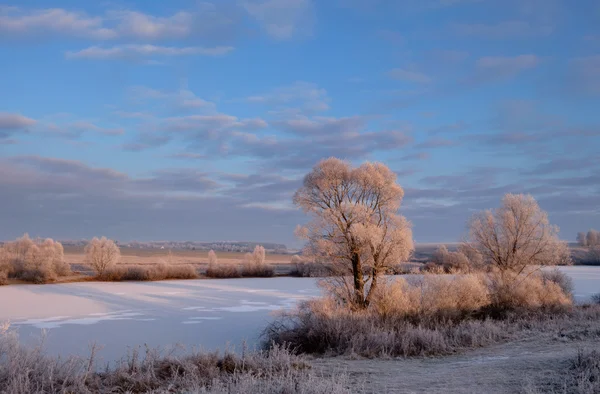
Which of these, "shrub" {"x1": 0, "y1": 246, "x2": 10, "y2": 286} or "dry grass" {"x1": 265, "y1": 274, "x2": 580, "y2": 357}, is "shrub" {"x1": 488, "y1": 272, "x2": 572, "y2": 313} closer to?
"dry grass" {"x1": 265, "y1": 274, "x2": 580, "y2": 357}

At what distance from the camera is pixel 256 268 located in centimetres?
4609

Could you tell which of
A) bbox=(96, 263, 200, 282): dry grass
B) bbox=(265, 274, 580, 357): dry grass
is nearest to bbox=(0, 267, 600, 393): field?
bbox=(265, 274, 580, 357): dry grass

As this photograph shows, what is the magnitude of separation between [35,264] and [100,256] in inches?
191

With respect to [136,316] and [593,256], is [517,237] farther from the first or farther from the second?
[593,256]

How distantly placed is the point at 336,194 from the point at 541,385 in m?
9.86

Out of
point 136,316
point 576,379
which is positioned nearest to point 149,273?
point 136,316

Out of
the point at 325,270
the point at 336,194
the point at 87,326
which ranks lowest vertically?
the point at 87,326

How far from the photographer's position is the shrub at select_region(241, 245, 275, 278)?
150 feet

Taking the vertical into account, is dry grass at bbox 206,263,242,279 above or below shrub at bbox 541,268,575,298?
below

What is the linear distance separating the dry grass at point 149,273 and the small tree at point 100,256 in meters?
0.57

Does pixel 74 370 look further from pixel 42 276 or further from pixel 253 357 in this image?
pixel 42 276

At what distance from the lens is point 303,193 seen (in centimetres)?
1642

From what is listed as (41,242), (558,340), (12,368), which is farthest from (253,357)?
(41,242)

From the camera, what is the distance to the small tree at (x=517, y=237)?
76.9 feet
